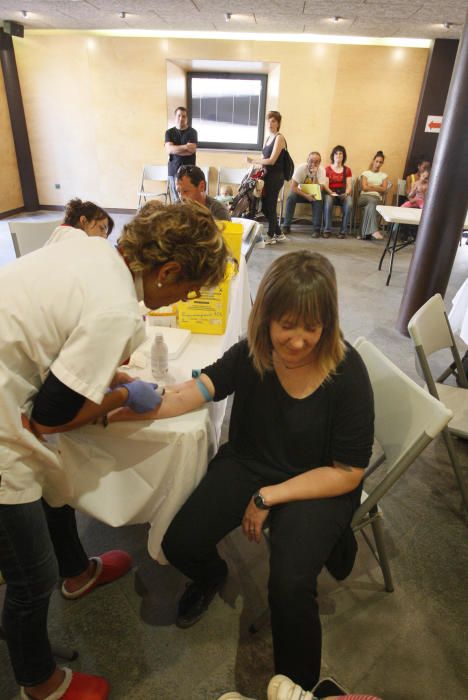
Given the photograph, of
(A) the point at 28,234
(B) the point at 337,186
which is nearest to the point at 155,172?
(B) the point at 337,186

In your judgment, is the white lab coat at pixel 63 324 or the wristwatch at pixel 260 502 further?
the wristwatch at pixel 260 502

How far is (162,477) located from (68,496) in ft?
0.82

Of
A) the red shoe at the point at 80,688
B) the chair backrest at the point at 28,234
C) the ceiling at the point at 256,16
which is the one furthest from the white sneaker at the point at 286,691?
the ceiling at the point at 256,16

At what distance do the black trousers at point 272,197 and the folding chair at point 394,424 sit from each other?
4863 millimetres

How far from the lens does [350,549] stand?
47.9 inches

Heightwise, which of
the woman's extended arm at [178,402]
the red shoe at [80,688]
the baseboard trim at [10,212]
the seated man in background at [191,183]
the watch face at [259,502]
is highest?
the seated man in background at [191,183]

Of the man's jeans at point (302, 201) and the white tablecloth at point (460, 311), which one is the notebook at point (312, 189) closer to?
the man's jeans at point (302, 201)

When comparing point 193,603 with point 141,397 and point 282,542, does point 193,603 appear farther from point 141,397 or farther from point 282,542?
point 141,397

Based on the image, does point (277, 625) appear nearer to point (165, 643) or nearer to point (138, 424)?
point (165, 643)

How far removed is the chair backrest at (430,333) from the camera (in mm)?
1588

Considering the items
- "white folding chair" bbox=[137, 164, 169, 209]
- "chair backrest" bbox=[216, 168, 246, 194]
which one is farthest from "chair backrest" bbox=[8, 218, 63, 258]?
"chair backrest" bbox=[216, 168, 246, 194]

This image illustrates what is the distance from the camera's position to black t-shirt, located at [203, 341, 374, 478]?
3.70 ft

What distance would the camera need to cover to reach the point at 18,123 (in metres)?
6.99

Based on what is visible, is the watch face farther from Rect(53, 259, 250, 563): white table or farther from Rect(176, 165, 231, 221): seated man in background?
Rect(176, 165, 231, 221): seated man in background
